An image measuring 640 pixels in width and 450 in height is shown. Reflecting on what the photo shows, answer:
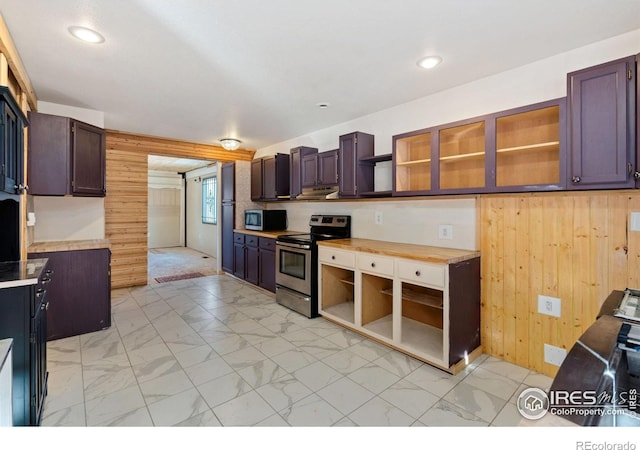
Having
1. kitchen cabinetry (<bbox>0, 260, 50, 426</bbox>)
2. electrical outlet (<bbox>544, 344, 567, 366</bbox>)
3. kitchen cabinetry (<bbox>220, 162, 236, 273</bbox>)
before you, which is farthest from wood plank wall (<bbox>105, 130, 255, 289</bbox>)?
electrical outlet (<bbox>544, 344, 567, 366</bbox>)

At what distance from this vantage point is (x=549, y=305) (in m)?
2.44

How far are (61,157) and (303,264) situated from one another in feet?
8.87

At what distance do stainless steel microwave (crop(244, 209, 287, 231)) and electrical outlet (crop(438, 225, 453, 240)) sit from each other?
2.86 metres

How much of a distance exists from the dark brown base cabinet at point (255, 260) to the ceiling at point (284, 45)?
210 cm

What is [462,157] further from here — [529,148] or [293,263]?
[293,263]

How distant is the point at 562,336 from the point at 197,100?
13.1 ft

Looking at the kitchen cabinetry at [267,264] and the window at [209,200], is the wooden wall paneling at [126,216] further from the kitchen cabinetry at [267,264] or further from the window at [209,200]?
the window at [209,200]

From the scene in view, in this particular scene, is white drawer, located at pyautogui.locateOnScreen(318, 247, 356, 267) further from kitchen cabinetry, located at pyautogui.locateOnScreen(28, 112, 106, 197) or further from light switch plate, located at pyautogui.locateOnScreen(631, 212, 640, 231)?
kitchen cabinetry, located at pyautogui.locateOnScreen(28, 112, 106, 197)

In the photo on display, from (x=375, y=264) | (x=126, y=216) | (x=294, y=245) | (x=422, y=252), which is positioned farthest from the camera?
(x=126, y=216)

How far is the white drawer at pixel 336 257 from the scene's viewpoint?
3.25 metres

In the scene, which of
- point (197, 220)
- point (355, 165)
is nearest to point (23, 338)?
point (355, 165)

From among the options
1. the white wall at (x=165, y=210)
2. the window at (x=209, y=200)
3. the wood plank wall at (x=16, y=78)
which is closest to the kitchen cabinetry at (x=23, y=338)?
the wood plank wall at (x=16, y=78)

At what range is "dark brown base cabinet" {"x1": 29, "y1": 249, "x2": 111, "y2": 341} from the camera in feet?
9.96

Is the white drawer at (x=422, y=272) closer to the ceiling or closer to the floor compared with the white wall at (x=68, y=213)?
closer to the floor
